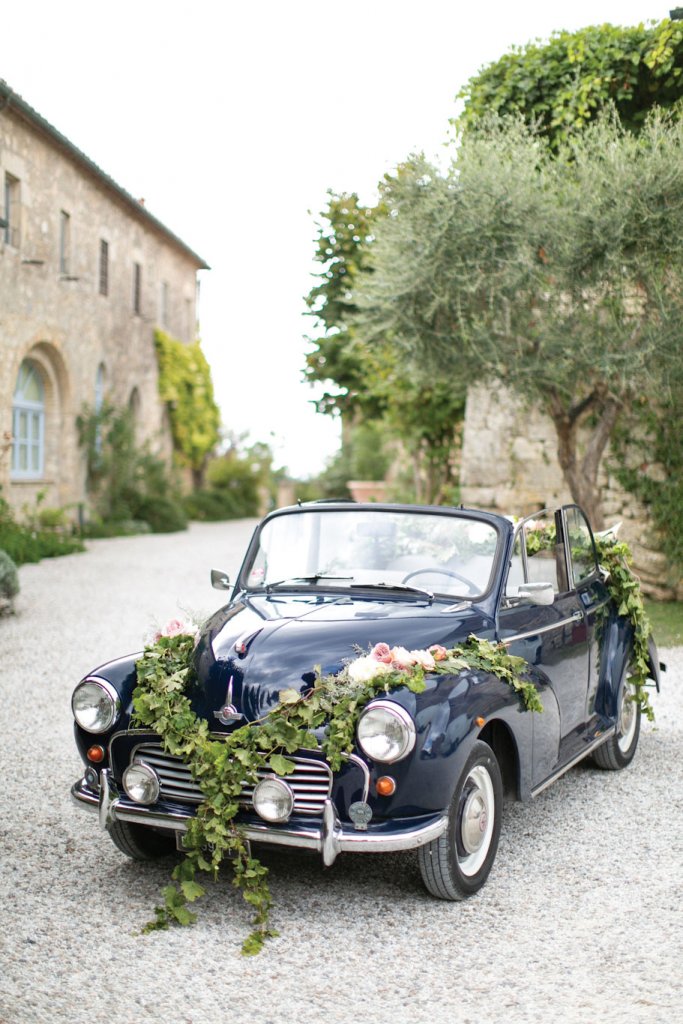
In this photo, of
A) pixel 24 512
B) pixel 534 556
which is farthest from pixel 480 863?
pixel 24 512

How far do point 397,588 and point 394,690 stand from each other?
92 cm

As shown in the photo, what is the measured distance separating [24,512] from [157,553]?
2466 mm

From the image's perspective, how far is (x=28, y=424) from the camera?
20000mm

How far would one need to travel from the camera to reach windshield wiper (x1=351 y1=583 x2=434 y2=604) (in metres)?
4.73

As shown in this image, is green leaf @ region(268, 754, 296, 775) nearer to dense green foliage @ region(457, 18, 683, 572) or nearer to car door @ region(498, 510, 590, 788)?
car door @ region(498, 510, 590, 788)

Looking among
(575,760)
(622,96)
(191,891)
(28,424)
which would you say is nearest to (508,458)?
(622,96)

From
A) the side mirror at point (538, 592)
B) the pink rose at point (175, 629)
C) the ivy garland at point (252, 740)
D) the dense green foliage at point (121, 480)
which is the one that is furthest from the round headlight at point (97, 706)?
the dense green foliage at point (121, 480)

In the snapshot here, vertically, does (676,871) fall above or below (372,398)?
below

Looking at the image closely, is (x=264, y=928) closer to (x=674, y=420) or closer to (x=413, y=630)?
(x=413, y=630)

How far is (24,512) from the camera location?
62.1 ft

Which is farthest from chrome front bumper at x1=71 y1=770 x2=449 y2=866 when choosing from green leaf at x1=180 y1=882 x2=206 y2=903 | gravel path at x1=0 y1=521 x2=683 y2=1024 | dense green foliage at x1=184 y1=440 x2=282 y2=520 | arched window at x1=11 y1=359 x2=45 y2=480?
dense green foliage at x1=184 y1=440 x2=282 y2=520

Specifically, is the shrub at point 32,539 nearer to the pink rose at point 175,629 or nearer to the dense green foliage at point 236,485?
the dense green foliage at point 236,485

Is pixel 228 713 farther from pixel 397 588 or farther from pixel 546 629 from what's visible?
pixel 546 629

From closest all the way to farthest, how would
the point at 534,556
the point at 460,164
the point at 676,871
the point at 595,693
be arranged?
the point at 676,871, the point at 534,556, the point at 595,693, the point at 460,164
